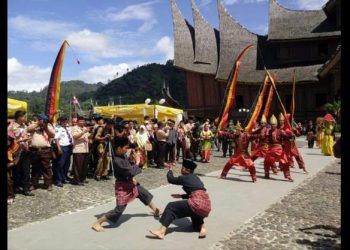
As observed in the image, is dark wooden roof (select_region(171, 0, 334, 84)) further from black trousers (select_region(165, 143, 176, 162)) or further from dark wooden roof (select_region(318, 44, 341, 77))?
black trousers (select_region(165, 143, 176, 162))

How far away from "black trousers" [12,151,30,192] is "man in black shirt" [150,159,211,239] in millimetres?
4171

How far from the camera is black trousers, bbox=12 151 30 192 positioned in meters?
8.36

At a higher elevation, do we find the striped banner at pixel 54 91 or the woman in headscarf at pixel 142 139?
the striped banner at pixel 54 91

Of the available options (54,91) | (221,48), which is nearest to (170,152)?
(54,91)

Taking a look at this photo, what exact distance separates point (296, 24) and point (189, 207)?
99.8ft

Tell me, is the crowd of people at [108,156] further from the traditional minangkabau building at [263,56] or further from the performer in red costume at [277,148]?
the traditional minangkabau building at [263,56]

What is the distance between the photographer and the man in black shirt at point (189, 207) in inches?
215

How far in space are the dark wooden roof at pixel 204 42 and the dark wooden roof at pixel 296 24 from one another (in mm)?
5751

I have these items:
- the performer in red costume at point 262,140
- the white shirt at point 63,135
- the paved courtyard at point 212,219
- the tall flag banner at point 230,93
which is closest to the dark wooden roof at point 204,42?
the performer in red costume at point 262,140

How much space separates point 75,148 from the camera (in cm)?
952

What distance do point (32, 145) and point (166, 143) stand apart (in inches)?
215

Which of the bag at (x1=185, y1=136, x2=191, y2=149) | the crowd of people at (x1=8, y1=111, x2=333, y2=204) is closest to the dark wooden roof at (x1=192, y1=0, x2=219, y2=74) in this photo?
the bag at (x1=185, y1=136, x2=191, y2=149)
